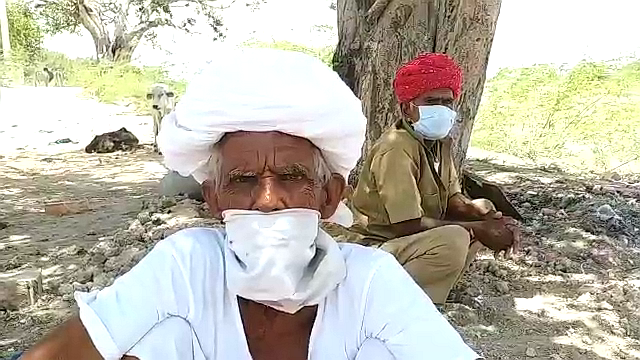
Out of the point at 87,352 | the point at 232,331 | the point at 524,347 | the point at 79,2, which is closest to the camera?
the point at 87,352

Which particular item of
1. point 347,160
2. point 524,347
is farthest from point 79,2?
point 347,160

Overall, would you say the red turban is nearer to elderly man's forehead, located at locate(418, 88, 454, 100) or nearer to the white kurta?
elderly man's forehead, located at locate(418, 88, 454, 100)

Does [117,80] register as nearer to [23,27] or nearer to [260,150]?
[23,27]

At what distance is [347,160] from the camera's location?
158cm

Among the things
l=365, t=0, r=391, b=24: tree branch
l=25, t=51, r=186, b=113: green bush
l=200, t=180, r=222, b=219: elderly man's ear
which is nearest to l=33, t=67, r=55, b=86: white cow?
l=25, t=51, r=186, b=113: green bush

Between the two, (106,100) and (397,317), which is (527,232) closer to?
(397,317)

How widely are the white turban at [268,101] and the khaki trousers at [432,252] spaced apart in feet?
6.21

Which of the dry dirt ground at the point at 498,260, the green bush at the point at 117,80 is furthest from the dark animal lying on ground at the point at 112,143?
the green bush at the point at 117,80

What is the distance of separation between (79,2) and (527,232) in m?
16.4

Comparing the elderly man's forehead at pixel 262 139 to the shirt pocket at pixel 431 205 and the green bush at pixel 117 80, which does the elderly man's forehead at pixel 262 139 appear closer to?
the shirt pocket at pixel 431 205

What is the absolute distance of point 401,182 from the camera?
10.4 ft

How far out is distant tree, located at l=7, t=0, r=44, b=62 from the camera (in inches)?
806

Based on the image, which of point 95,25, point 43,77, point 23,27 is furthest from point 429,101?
point 23,27

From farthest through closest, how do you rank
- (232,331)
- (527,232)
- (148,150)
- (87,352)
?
(148,150)
(527,232)
(232,331)
(87,352)
